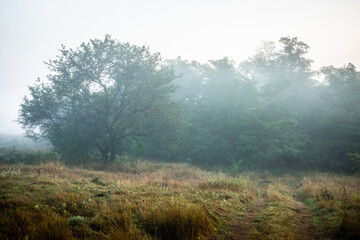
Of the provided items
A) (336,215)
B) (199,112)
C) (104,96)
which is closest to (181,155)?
(199,112)

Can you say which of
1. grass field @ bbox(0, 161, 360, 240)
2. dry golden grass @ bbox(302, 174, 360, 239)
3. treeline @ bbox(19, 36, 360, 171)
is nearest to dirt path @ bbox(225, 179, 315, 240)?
grass field @ bbox(0, 161, 360, 240)

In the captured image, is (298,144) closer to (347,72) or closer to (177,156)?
(347,72)

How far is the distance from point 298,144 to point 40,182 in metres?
26.6

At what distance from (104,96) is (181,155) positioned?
14.9 metres

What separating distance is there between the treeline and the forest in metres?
0.14

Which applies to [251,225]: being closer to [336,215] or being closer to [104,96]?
[336,215]

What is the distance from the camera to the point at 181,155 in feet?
94.7

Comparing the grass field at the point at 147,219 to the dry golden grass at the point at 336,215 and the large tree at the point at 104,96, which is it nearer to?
the dry golden grass at the point at 336,215

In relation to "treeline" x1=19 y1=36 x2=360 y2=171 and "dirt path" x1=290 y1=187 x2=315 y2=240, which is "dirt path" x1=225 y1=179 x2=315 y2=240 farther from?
"treeline" x1=19 y1=36 x2=360 y2=171

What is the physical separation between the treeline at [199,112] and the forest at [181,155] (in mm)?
141

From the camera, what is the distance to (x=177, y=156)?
29234 millimetres

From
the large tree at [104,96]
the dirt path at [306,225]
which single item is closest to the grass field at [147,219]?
the dirt path at [306,225]

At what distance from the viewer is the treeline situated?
19266 mm

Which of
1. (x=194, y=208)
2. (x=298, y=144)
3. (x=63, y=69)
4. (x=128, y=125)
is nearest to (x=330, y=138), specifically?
(x=298, y=144)
